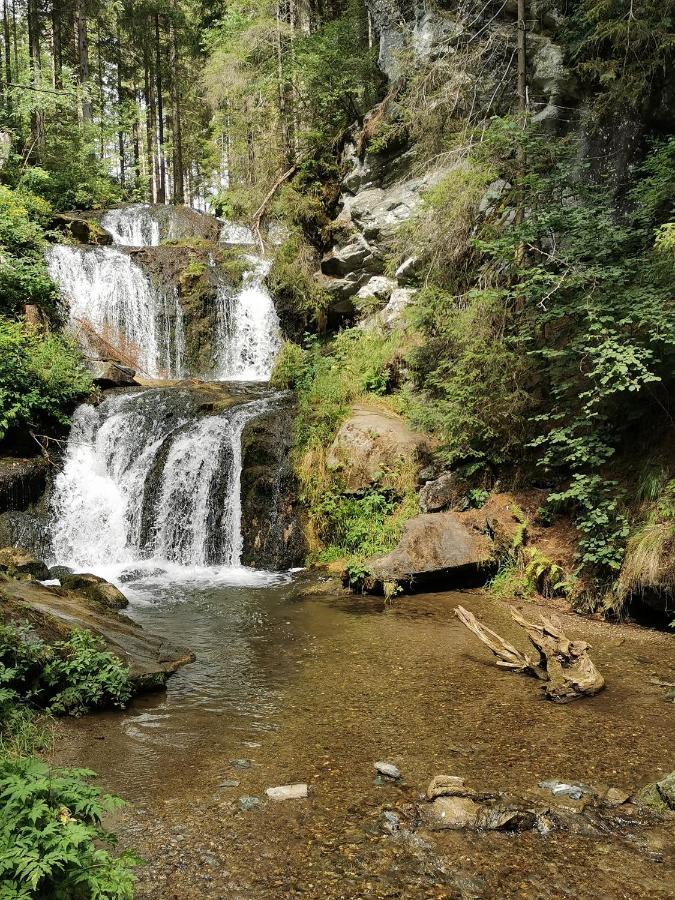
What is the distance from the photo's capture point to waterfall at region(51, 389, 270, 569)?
11547 millimetres

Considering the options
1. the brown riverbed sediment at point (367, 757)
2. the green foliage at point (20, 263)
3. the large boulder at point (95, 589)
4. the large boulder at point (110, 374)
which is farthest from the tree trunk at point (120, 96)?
the brown riverbed sediment at point (367, 757)

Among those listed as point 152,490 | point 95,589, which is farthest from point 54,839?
point 152,490

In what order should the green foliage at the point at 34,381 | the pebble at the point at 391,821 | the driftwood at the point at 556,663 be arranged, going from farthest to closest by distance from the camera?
1. the green foliage at the point at 34,381
2. the driftwood at the point at 556,663
3. the pebble at the point at 391,821

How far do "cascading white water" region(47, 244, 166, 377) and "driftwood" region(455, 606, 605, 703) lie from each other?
1488cm

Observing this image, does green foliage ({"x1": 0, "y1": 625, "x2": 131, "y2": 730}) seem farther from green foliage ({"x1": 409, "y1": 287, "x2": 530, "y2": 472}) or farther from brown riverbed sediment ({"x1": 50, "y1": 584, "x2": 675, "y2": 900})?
green foliage ({"x1": 409, "y1": 287, "x2": 530, "y2": 472})

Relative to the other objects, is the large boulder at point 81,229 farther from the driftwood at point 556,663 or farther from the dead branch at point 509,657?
the driftwood at point 556,663

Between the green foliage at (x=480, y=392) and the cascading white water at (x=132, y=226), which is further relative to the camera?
the cascading white water at (x=132, y=226)

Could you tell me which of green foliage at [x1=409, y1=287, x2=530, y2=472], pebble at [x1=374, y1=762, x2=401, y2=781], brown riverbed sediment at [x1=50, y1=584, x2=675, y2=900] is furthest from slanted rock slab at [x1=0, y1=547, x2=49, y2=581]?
pebble at [x1=374, y1=762, x2=401, y2=781]

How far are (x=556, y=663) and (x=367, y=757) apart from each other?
7.21 ft

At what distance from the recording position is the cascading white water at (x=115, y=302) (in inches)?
707

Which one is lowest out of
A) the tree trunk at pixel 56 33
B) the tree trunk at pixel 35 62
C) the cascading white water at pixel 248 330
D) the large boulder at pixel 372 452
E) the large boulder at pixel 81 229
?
the large boulder at pixel 372 452

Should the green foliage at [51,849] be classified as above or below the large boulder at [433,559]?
above

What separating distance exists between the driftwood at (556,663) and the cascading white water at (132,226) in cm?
2179

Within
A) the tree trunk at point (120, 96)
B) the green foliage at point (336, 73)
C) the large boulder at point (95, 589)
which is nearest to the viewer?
the large boulder at point (95, 589)
